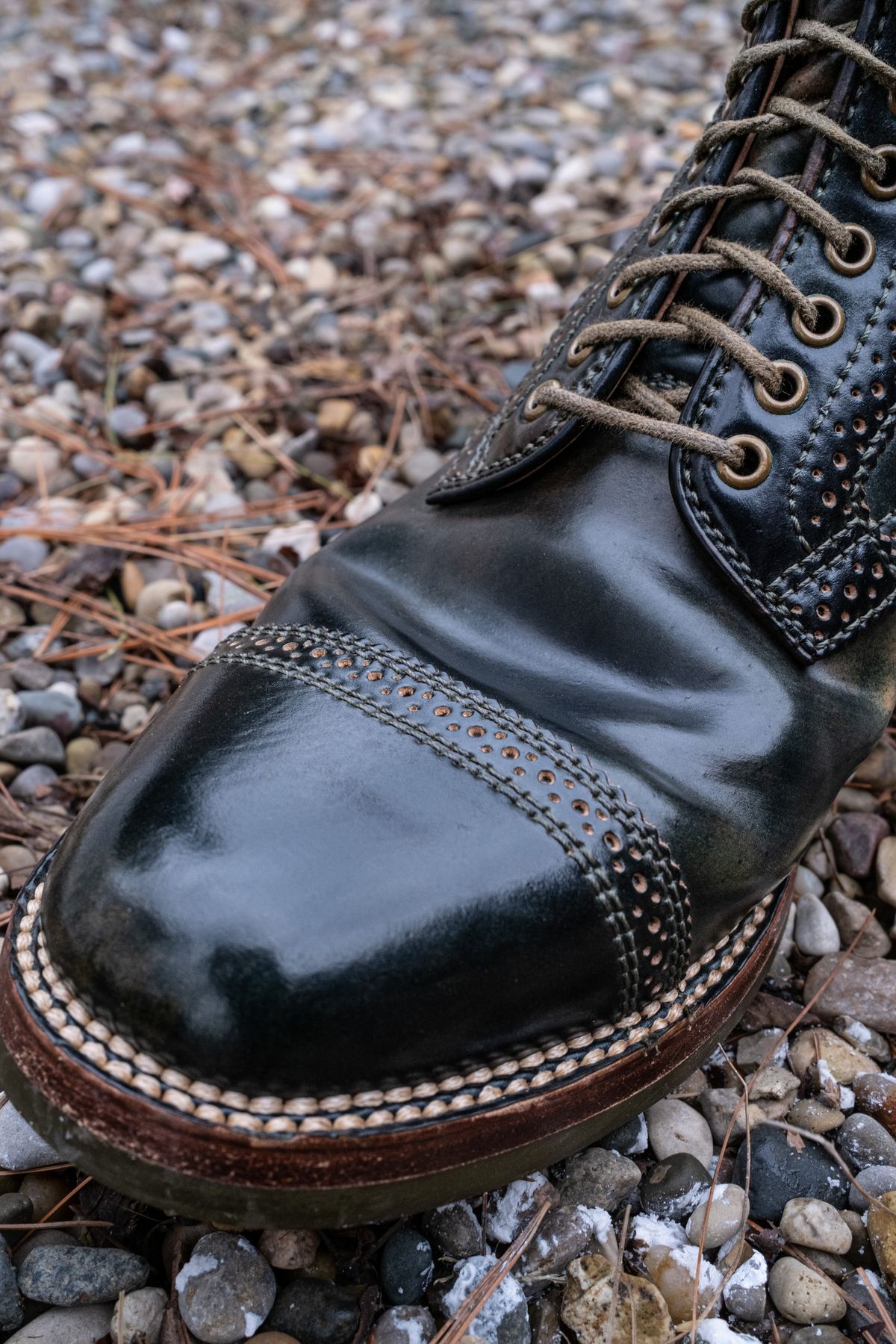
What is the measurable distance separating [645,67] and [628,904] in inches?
146

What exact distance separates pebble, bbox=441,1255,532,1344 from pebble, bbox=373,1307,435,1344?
26 millimetres

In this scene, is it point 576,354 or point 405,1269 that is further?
point 576,354

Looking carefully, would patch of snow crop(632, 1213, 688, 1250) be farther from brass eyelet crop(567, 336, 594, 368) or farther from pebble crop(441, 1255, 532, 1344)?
brass eyelet crop(567, 336, 594, 368)

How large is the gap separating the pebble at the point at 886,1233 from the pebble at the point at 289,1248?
625 mm

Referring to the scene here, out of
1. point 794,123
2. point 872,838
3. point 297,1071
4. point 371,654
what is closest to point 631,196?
point 794,123

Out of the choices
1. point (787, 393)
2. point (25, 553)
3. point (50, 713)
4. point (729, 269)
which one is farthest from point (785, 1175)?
point (25, 553)

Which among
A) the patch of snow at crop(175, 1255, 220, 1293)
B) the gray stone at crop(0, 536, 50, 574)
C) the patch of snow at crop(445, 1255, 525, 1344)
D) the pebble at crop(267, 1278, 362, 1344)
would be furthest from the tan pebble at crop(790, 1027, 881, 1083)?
the gray stone at crop(0, 536, 50, 574)

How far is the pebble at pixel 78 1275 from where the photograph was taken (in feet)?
3.80

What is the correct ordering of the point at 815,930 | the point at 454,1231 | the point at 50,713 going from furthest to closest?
the point at 50,713 → the point at 815,930 → the point at 454,1231

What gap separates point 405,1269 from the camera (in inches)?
47.1

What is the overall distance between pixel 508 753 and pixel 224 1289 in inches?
24.9

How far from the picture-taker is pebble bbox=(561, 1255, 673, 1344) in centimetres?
116

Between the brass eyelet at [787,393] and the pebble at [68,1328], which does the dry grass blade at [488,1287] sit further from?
the brass eyelet at [787,393]

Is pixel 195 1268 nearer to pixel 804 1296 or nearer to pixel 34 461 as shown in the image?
pixel 804 1296
